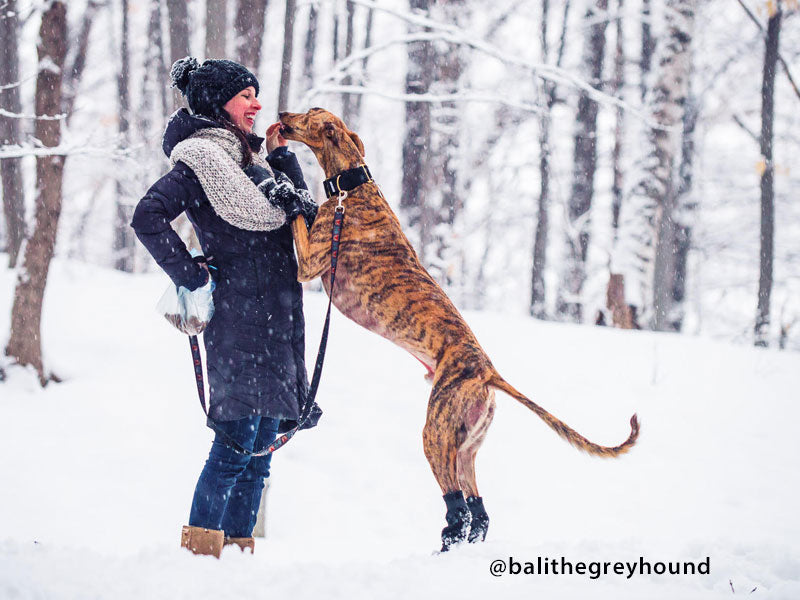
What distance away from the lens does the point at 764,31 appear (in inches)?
404

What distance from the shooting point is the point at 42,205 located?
5898 mm

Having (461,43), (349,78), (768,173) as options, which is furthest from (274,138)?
(349,78)

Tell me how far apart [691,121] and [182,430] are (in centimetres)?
1353

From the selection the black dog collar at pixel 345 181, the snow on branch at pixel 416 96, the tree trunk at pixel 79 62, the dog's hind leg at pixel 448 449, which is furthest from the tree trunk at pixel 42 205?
the tree trunk at pixel 79 62

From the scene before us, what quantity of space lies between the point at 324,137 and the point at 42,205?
13.1 feet

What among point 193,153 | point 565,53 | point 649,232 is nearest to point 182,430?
point 193,153

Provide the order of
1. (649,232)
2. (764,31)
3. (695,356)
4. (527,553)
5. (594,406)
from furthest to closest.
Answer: (764,31), (649,232), (695,356), (594,406), (527,553)

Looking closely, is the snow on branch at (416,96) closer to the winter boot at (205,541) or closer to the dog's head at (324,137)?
the dog's head at (324,137)

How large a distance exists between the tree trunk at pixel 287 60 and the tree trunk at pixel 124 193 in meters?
7.80

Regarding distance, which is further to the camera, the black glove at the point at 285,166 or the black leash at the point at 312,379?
the black glove at the point at 285,166

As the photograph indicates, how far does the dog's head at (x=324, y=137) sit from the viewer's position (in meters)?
3.07

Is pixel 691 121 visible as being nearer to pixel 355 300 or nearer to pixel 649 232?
pixel 649 232

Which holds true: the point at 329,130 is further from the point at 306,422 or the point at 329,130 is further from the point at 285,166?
the point at 306,422

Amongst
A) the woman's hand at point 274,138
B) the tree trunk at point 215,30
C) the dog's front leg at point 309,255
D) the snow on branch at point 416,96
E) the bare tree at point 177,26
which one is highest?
the bare tree at point 177,26
